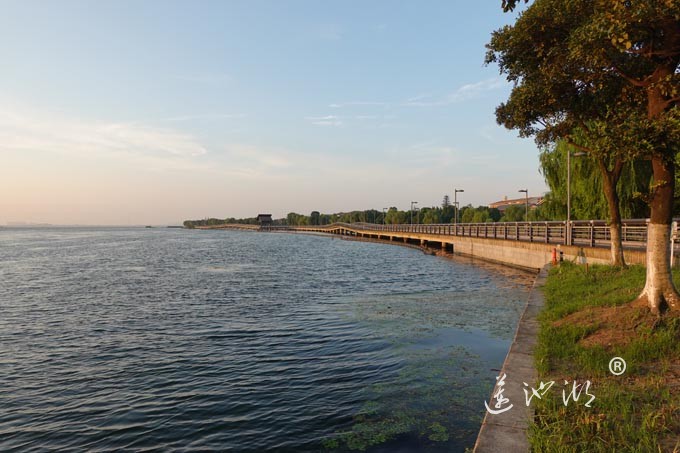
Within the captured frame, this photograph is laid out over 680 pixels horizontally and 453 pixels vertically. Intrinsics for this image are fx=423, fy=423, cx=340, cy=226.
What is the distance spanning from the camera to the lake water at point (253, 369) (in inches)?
287

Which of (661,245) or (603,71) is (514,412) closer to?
(661,245)

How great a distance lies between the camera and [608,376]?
6504mm

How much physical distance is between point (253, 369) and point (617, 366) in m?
7.88

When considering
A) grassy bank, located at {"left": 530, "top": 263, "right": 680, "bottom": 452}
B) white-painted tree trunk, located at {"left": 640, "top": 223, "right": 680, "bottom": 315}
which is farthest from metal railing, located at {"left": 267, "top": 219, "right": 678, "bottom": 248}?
grassy bank, located at {"left": 530, "top": 263, "right": 680, "bottom": 452}

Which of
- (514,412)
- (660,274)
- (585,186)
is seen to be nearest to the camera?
(514,412)

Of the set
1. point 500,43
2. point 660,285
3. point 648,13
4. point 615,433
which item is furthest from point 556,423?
point 500,43

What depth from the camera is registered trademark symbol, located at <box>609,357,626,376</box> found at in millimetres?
6590

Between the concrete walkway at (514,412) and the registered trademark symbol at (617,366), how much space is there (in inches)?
45.0

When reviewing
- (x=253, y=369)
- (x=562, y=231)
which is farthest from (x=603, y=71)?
(x=562, y=231)

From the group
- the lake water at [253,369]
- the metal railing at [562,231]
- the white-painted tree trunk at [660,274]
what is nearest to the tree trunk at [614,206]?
the metal railing at [562,231]

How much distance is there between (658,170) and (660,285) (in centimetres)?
237

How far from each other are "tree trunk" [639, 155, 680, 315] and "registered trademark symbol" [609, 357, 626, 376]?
225 cm

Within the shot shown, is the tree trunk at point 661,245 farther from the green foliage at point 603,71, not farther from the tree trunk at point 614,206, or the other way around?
the tree trunk at point 614,206

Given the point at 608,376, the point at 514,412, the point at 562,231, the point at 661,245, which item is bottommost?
the point at 514,412
